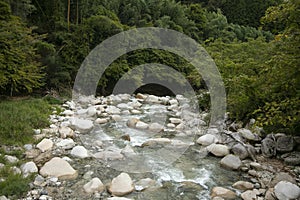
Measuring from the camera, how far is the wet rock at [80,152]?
4816 millimetres

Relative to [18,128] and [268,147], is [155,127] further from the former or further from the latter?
[18,128]

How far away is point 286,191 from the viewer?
3.60 meters

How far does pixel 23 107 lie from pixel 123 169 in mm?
3389

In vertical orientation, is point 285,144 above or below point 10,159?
above

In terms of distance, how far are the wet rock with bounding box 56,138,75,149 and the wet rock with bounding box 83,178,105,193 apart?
1508mm

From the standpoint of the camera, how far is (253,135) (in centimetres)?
562

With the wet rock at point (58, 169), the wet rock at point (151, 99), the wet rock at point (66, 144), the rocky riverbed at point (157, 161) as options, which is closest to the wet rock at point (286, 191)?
the rocky riverbed at point (157, 161)

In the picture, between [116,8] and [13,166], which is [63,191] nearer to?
[13,166]

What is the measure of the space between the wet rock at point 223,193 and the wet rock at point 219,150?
1.33m

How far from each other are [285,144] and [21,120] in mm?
5053

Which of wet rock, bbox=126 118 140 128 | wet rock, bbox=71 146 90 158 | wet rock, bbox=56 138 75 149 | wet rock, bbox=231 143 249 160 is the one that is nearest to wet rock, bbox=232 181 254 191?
wet rock, bbox=231 143 249 160

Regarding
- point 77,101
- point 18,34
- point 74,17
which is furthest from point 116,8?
point 18,34

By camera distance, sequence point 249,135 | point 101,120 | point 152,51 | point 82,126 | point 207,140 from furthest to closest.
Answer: point 152,51 < point 101,120 < point 82,126 < point 207,140 < point 249,135

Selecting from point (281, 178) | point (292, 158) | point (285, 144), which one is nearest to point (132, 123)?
point (285, 144)
